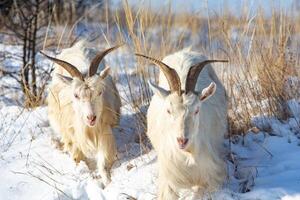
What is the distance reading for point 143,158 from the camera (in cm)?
559

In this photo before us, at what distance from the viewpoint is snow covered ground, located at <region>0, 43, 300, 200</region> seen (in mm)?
4762

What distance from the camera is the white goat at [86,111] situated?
18.4 ft

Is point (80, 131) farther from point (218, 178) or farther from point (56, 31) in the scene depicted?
point (56, 31)

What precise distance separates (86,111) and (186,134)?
1481 mm

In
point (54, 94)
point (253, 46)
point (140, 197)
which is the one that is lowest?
point (140, 197)

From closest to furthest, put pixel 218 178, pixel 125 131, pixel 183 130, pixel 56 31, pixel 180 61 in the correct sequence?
pixel 183 130 < pixel 218 178 < pixel 180 61 < pixel 125 131 < pixel 56 31

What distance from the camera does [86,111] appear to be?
18.1 feet

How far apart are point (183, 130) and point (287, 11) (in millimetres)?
2516

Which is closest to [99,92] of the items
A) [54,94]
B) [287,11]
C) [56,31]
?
[54,94]

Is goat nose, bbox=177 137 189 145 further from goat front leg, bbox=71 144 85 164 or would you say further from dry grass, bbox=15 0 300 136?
goat front leg, bbox=71 144 85 164

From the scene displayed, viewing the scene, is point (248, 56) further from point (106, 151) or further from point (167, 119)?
point (167, 119)

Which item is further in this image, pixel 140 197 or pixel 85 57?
pixel 85 57

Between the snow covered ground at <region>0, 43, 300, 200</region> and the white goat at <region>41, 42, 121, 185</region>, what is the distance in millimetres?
150

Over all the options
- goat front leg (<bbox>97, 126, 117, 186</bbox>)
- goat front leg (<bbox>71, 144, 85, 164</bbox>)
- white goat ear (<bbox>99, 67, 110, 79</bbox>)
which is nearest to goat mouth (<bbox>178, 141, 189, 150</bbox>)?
goat front leg (<bbox>97, 126, 117, 186</bbox>)
